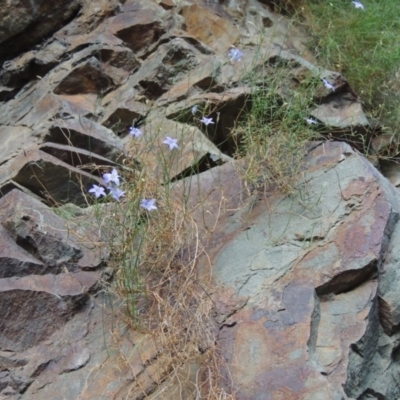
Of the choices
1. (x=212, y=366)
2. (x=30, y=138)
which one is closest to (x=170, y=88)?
(x=30, y=138)

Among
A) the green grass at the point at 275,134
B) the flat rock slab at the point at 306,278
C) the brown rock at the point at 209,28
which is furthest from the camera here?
the brown rock at the point at 209,28

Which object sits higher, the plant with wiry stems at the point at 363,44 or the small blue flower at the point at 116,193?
the small blue flower at the point at 116,193

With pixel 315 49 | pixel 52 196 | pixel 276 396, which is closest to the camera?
pixel 276 396

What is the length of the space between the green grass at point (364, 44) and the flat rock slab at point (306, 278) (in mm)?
1239

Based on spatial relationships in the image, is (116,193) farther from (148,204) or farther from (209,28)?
(209,28)

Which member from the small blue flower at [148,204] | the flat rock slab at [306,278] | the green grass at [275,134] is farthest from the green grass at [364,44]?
the small blue flower at [148,204]

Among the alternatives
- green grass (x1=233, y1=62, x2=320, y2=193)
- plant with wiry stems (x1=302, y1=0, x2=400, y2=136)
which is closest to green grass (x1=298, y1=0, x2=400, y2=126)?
plant with wiry stems (x1=302, y1=0, x2=400, y2=136)

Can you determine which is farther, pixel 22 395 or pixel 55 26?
pixel 55 26

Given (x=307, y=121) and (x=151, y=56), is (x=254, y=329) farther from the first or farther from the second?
(x=151, y=56)

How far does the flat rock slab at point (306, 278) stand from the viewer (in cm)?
250

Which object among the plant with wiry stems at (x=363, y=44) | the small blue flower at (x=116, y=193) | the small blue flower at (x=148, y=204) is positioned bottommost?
the plant with wiry stems at (x=363, y=44)

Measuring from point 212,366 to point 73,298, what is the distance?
0.69 m

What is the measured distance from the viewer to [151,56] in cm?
441

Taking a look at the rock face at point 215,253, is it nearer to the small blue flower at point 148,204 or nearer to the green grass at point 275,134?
the green grass at point 275,134
